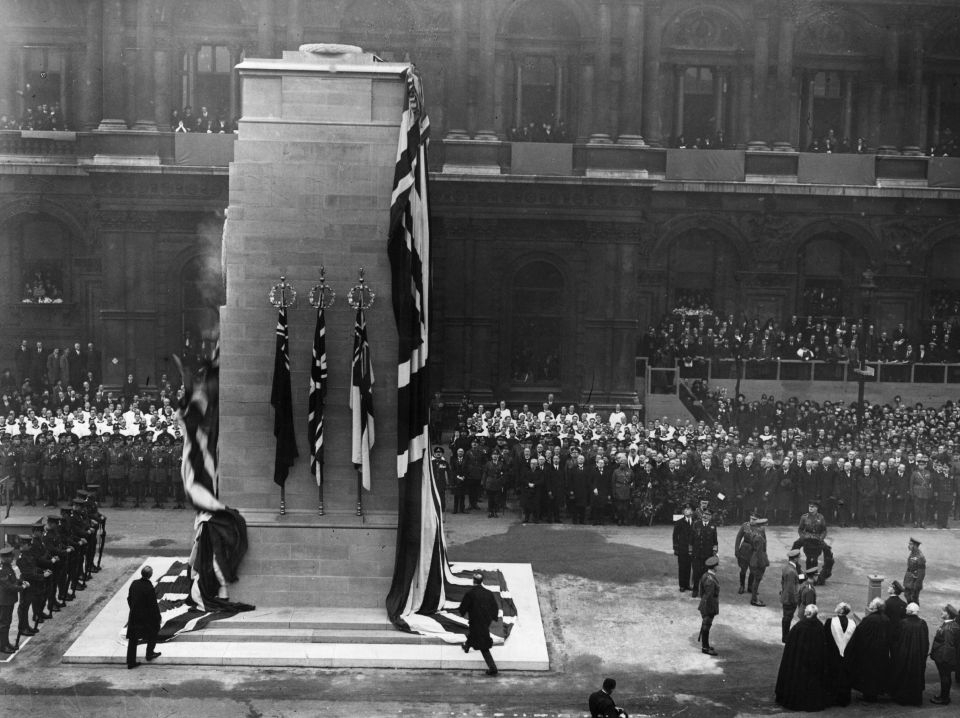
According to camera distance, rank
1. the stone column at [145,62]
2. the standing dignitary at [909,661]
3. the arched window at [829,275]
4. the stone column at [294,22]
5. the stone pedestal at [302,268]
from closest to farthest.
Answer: the standing dignitary at [909,661], the stone pedestal at [302,268], the stone column at [145,62], the stone column at [294,22], the arched window at [829,275]

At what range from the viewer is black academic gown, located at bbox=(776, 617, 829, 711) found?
53.6 feet

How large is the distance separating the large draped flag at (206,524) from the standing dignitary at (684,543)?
810cm

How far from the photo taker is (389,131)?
59.8ft

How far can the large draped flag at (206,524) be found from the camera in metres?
18.1

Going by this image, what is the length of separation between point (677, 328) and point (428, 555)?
24619 millimetres

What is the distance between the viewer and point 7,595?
1766cm

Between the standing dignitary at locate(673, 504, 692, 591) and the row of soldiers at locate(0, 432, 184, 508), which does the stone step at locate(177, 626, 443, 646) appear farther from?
the row of soldiers at locate(0, 432, 184, 508)

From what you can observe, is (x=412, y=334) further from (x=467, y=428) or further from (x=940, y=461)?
(x=940, y=461)

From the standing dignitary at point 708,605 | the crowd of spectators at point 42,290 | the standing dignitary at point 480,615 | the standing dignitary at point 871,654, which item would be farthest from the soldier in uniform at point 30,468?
the standing dignitary at point 871,654

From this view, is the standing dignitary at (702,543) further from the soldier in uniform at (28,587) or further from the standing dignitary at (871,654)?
the soldier in uniform at (28,587)

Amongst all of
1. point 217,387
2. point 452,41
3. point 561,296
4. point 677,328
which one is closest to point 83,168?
point 452,41

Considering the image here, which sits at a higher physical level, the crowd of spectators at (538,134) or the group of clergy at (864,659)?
the crowd of spectators at (538,134)

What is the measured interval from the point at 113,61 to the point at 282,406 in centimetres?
2604

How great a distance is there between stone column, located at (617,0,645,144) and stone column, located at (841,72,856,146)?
8589mm
